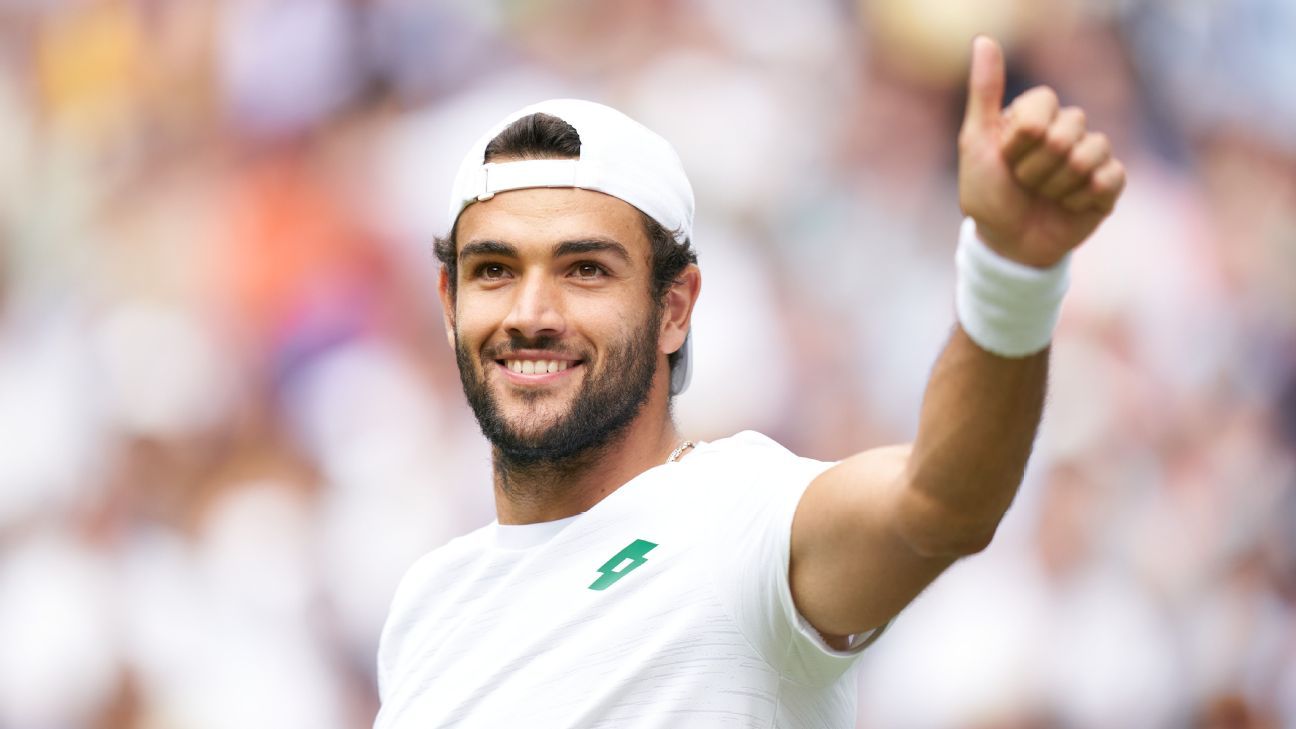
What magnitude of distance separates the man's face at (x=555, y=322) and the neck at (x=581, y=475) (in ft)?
0.10

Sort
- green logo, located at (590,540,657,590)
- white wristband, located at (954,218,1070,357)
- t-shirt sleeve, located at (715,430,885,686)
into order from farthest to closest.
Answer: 1. green logo, located at (590,540,657,590)
2. t-shirt sleeve, located at (715,430,885,686)
3. white wristband, located at (954,218,1070,357)

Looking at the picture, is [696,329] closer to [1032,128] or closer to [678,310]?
[678,310]

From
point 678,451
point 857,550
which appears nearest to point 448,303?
point 678,451

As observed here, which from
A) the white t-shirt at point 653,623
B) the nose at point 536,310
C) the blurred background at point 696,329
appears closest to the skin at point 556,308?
the nose at point 536,310

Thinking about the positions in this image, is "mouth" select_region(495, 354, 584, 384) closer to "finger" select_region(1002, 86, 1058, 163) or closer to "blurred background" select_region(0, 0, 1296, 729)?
"finger" select_region(1002, 86, 1058, 163)

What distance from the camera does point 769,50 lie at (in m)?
6.48

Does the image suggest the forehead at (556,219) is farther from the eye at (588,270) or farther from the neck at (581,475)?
the neck at (581,475)

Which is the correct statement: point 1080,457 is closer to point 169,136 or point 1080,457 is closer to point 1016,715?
point 1016,715

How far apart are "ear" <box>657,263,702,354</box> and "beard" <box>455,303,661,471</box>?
148mm

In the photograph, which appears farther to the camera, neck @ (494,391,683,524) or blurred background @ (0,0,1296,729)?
blurred background @ (0,0,1296,729)

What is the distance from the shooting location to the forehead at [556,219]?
10.1ft

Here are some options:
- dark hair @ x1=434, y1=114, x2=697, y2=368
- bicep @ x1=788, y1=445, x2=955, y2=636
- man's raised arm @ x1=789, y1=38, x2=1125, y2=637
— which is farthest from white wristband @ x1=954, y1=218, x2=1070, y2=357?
dark hair @ x1=434, y1=114, x2=697, y2=368

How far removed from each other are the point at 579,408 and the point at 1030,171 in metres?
1.34

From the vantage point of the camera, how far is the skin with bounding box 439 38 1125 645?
1.91 m
